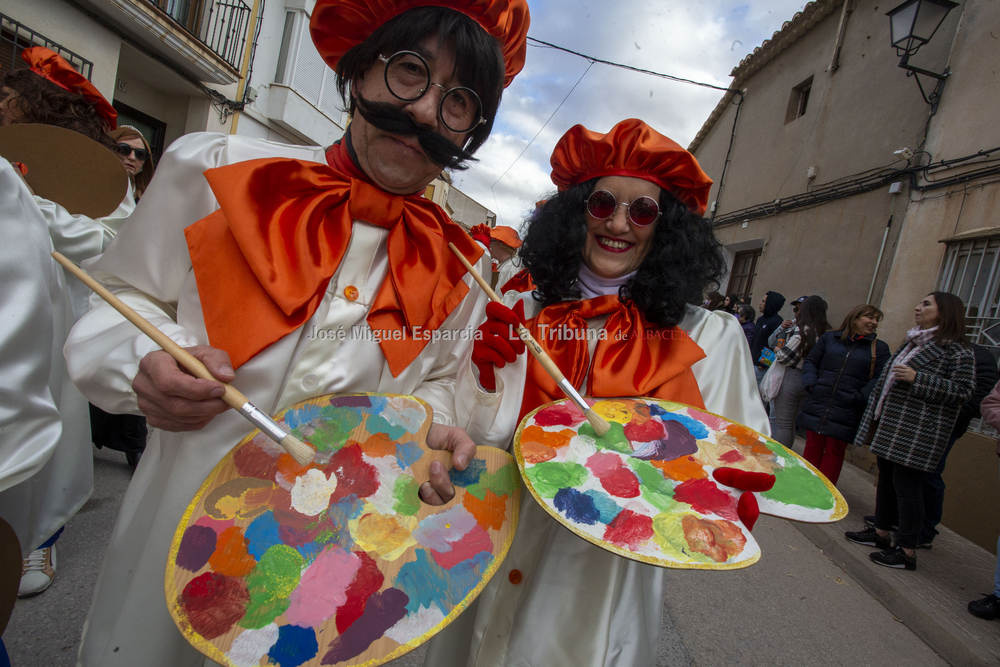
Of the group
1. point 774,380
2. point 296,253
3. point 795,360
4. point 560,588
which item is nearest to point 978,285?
point 795,360

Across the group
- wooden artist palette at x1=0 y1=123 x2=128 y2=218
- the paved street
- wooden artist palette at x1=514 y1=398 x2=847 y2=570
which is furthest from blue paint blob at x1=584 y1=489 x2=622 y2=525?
wooden artist palette at x1=0 y1=123 x2=128 y2=218

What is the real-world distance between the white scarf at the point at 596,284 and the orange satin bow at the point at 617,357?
0.09 meters

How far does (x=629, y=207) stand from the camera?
1.67 meters

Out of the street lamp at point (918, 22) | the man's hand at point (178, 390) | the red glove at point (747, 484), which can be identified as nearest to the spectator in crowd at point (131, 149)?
the man's hand at point (178, 390)

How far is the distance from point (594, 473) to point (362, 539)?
0.51 metres

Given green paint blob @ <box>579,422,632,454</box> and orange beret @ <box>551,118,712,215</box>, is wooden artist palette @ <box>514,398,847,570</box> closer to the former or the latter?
green paint blob @ <box>579,422,632,454</box>

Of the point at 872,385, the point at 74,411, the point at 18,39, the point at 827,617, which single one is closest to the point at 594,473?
the point at 74,411

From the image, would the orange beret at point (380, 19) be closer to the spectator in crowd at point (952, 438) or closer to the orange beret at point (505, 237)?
the spectator in crowd at point (952, 438)

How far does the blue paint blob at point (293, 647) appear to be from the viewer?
815 millimetres

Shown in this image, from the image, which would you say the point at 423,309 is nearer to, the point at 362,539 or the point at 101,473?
A: the point at 362,539

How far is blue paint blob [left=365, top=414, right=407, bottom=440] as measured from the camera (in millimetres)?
1126

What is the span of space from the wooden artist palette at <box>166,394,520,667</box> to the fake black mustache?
645 mm

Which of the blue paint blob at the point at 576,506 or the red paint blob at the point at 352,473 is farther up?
the blue paint blob at the point at 576,506

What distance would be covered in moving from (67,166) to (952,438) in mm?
5565
